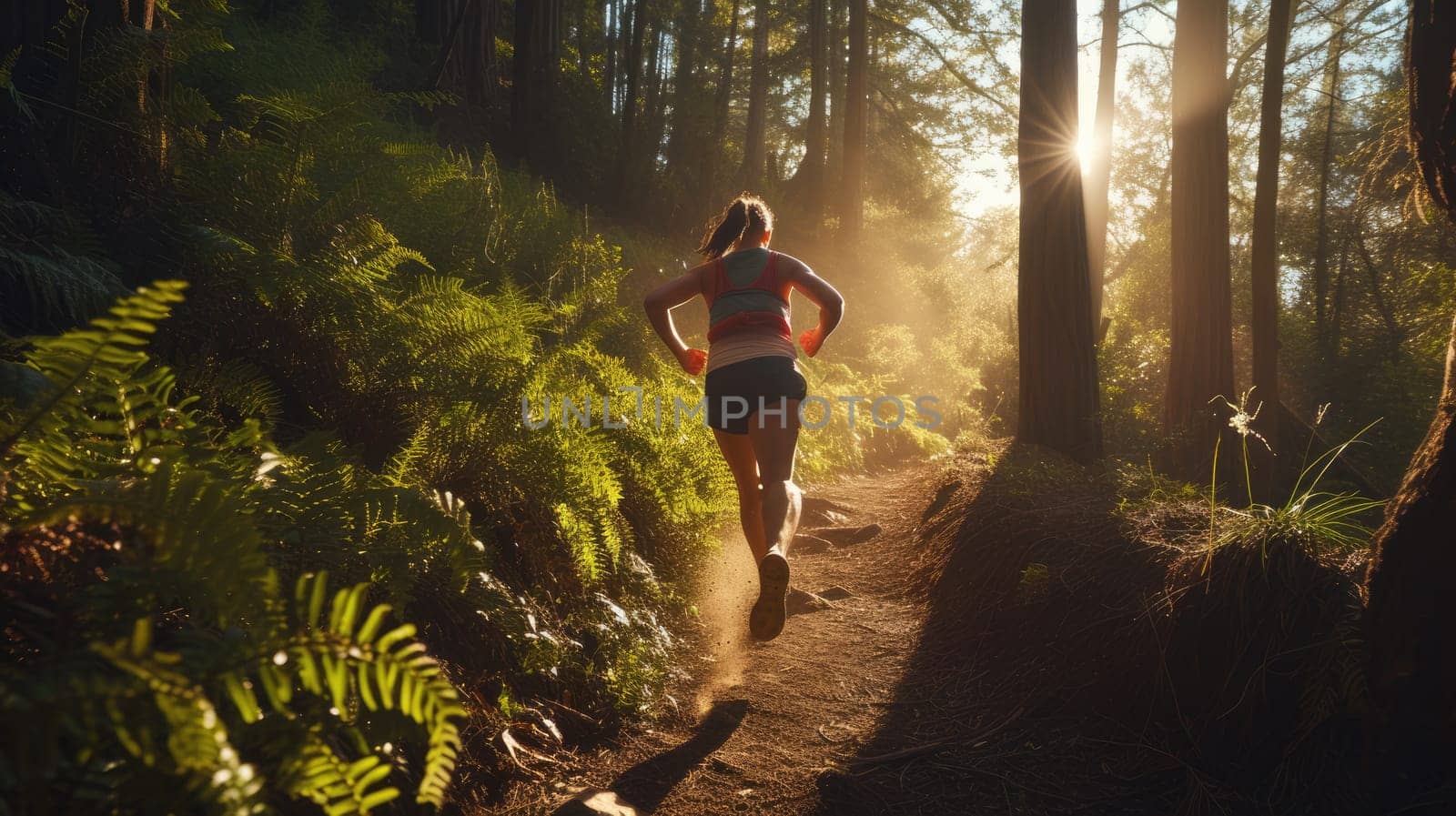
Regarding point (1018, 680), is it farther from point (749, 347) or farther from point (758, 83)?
point (758, 83)

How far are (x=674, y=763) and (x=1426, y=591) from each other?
2.38m

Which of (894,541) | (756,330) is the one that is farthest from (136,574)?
(894,541)

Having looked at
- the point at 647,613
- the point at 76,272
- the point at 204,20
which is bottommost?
the point at 647,613

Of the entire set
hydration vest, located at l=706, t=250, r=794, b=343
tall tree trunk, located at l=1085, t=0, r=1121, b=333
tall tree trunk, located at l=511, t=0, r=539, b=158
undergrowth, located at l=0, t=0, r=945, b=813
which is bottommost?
undergrowth, located at l=0, t=0, r=945, b=813

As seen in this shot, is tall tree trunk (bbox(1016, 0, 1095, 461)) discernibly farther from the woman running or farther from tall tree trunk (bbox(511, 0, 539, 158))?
tall tree trunk (bbox(511, 0, 539, 158))

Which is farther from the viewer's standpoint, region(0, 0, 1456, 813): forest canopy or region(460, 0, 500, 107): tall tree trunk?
region(460, 0, 500, 107): tall tree trunk

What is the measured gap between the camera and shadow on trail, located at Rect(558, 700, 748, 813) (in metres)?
2.75

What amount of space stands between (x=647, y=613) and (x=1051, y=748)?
1.85m

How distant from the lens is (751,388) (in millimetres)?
4156

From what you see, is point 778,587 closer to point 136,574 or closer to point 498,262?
point 136,574

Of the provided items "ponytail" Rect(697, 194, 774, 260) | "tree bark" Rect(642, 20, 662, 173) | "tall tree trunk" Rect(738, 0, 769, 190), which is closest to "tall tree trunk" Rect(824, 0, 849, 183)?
"tall tree trunk" Rect(738, 0, 769, 190)

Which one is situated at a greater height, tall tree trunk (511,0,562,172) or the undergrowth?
tall tree trunk (511,0,562,172)

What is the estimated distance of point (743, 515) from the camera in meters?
4.38

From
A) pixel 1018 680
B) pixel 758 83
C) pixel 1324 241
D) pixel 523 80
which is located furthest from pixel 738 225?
pixel 758 83
